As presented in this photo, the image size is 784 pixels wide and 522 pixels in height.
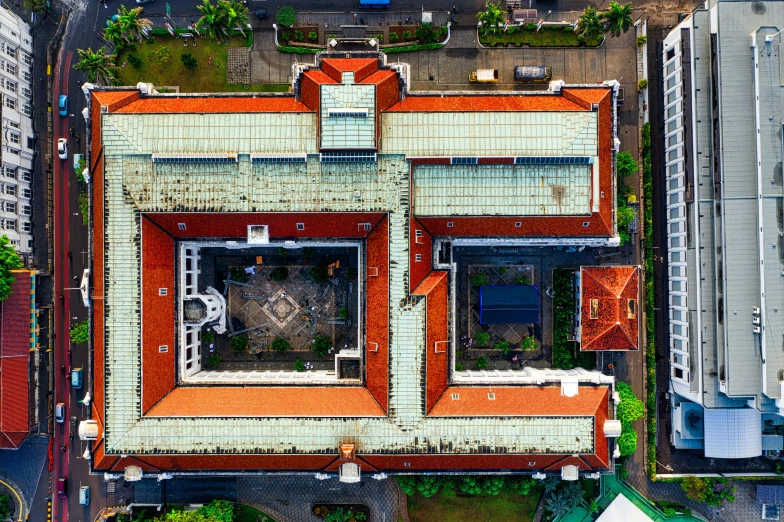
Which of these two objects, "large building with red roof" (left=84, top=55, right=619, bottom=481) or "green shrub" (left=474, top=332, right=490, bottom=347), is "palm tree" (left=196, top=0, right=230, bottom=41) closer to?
"large building with red roof" (left=84, top=55, right=619, bottom=481)

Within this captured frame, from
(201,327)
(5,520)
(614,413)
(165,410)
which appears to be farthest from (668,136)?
(5,520)

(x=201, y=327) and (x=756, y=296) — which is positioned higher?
(x=756, y=296)

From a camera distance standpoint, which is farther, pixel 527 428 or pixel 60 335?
pixel 60 335

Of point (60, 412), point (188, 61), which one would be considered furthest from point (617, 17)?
point (60, 412)

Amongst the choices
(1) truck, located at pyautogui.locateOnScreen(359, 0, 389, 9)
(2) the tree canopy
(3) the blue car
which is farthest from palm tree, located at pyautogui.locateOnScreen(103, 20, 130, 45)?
(1) truck, located at pyautogui.locateOnScreen(359, 0, 389, 9)

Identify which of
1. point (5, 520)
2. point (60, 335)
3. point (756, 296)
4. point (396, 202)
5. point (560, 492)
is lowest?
point (5, 520)

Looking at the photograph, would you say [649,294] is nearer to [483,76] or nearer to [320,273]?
[483,76]

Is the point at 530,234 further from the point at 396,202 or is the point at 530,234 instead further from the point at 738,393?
the point at 738,393
